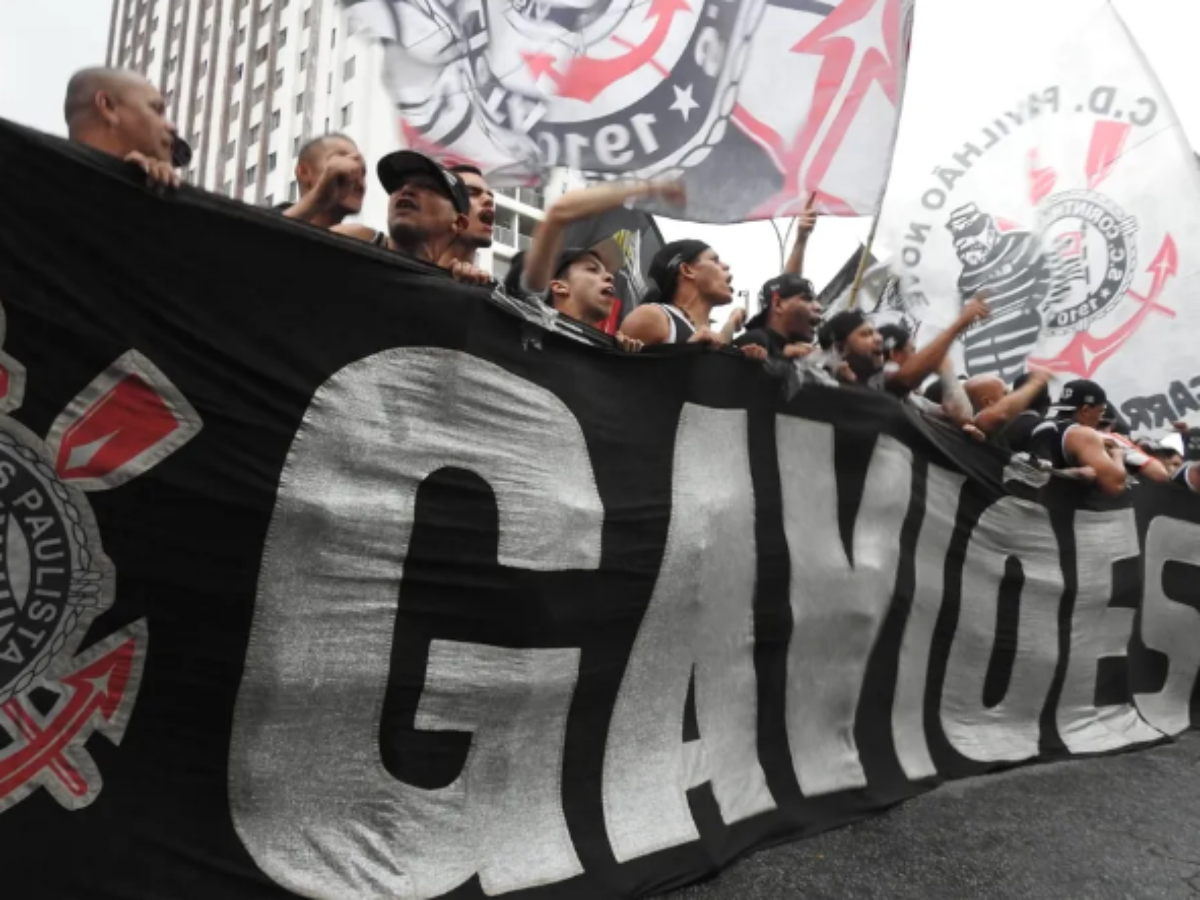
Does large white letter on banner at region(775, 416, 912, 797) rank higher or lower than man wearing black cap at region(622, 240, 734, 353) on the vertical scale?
lower

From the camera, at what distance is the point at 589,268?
3.39 metres

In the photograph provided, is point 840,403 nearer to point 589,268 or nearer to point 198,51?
point 589,268

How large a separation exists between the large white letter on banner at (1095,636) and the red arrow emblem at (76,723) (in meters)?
4.36

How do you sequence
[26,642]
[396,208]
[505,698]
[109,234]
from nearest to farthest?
[26,642] → [109,234] → [505,698] → [396,208]

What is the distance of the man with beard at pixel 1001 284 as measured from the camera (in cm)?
487

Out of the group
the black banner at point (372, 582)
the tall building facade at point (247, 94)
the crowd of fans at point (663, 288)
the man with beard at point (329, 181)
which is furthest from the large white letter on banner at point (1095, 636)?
the tall building facade at point (247, 94)

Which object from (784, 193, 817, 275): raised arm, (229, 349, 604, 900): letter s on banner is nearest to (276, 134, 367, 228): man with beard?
(229, 349, 604, 900): letter s on banner

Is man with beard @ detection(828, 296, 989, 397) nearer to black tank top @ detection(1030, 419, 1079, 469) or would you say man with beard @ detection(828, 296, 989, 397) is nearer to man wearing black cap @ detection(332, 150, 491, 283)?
black tank top @ detection(1030, 419, 1079, 469)

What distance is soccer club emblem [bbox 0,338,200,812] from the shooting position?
185 cm

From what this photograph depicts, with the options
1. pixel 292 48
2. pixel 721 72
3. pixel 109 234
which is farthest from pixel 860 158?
pixel 292 48

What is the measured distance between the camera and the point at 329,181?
2.85 meters

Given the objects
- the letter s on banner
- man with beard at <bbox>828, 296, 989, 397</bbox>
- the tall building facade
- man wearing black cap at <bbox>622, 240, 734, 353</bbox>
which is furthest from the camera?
the tall building facade

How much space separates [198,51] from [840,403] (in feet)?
170

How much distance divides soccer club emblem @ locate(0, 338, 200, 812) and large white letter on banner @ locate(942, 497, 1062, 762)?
11.2 ft
